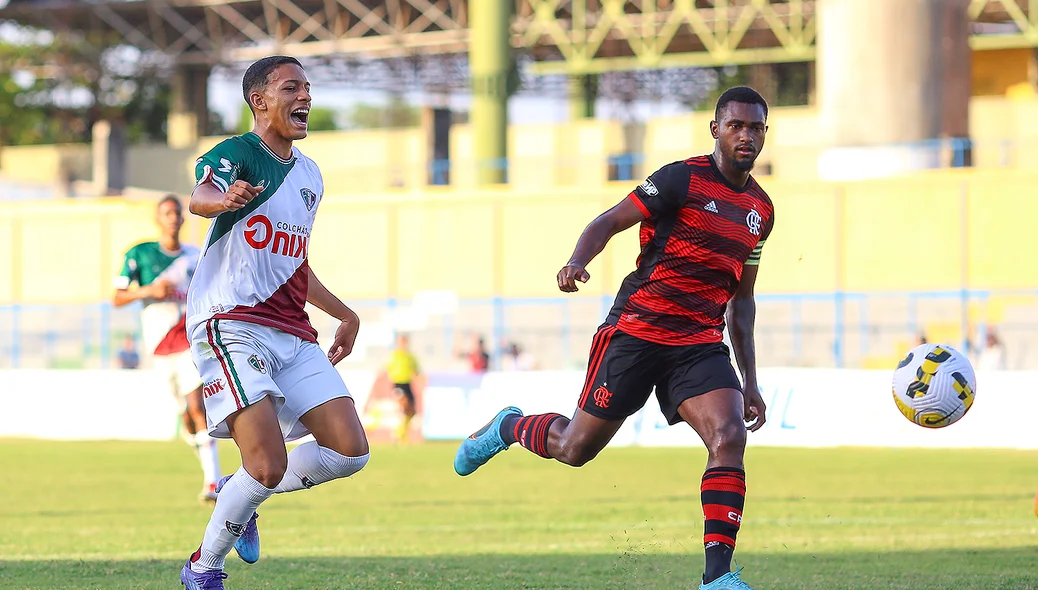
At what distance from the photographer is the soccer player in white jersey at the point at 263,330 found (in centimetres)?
650

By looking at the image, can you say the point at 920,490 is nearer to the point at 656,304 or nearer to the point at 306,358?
the point at 656,304

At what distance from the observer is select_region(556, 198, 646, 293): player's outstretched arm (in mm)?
6680

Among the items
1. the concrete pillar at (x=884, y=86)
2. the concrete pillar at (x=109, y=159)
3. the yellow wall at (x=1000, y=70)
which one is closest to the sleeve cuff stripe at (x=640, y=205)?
the concrete pillar at (x=884, y=86)

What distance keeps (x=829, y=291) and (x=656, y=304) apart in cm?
2861

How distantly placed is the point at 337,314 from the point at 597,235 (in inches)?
54.1

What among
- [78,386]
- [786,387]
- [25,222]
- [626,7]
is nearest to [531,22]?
[626,7]

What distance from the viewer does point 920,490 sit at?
14219 mm

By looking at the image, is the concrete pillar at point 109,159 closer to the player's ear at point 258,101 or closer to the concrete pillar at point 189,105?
the concrete pillar at point 189,105

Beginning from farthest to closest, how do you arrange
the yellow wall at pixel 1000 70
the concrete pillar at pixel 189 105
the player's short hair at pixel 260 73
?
the concrete pillar at pixel 189 105
the yellow wall at pixel 1000 70
the player's short hair at pixel 260 73

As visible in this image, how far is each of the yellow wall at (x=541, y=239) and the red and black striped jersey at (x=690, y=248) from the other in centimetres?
2761

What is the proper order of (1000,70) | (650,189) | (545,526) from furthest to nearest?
(1000,70)
(545,526)
(650,189)

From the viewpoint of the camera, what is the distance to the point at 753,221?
725 cm

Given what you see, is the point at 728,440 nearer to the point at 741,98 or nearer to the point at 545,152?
the point at 741,98

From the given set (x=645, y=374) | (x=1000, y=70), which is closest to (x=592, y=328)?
(x=1000, y=70)
